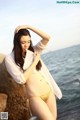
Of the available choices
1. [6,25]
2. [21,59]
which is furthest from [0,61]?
[6,25]

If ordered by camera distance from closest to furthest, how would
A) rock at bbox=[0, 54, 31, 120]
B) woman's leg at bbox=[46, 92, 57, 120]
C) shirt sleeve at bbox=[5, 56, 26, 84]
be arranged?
shirt sleeve at bbox=[5, 56, 26, 84] < woman's leg at bbox=[46, 92, 57, 120] < rock at bbox=[0, 54, 31, 120]

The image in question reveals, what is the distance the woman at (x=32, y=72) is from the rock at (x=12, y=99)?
0.47ft

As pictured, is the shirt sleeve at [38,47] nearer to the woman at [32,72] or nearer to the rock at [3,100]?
the woman at [32,72]

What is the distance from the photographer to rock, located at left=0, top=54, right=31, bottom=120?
7.62 ft

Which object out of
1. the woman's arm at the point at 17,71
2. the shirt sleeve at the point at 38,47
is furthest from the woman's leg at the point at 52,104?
the shirt sleeve at the point at 38,47

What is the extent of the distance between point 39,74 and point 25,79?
0.16m

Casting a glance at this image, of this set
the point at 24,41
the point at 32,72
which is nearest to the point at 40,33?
the point at 24,41

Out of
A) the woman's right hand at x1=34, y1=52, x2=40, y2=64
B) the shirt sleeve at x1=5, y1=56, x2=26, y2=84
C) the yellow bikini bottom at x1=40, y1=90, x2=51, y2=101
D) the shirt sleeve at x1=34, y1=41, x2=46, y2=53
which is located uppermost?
the shirt sleeve at x1=34, y1=41, x2=46, y2=53

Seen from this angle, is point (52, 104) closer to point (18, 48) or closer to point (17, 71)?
point (17, 71)

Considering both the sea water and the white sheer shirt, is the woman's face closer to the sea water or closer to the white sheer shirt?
the white sheer shirt

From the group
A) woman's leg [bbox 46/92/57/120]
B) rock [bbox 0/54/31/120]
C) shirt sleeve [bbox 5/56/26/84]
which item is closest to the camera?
shirt sleeve [bbox 5/56/26/84]

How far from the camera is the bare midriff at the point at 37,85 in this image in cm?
216

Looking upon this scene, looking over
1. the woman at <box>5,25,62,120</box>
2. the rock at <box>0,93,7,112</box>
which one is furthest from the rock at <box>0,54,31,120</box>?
the woman at <box>5,25,62,120</box>

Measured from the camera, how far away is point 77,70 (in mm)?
2523
